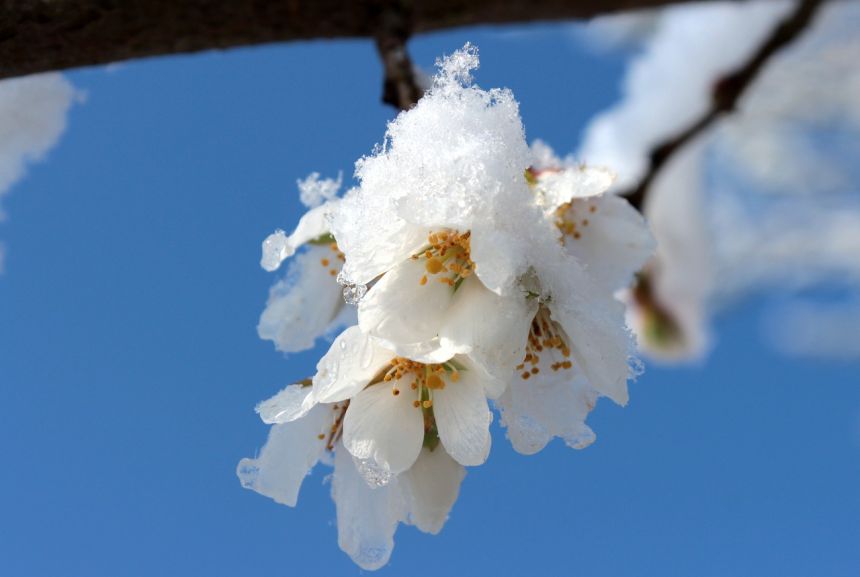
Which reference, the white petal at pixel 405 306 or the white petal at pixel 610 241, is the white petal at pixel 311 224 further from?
the white petal at pixel 610 241

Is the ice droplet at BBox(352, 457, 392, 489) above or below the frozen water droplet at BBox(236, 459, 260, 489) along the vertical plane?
below

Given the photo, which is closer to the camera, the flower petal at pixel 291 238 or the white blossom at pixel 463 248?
the white blossom at pixel 463 248

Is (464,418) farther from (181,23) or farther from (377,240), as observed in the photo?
(181,23)

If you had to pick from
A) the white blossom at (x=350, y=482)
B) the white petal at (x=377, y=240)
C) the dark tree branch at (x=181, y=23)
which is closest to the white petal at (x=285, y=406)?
the white blossom at (x=350, y=482)

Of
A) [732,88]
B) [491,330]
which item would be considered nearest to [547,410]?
[491,330]

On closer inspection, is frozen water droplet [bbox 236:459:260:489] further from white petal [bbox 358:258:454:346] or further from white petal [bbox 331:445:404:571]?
white petal [bbox 358:258:454:346]

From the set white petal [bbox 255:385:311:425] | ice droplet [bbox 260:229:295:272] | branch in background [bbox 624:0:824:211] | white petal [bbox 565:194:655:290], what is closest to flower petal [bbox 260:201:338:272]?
ice droplet [bbox 260:229:295:272]
